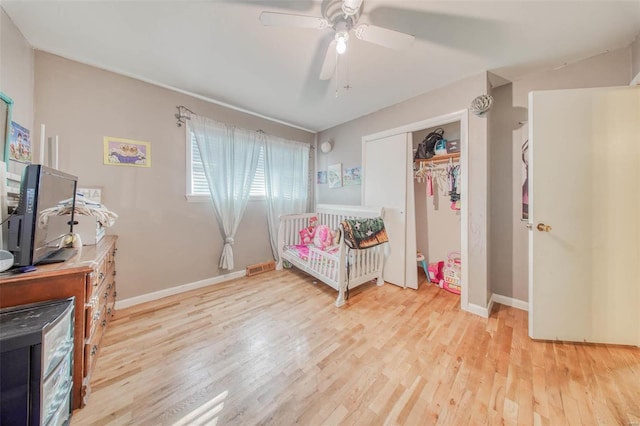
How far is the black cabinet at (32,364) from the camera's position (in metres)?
0.71

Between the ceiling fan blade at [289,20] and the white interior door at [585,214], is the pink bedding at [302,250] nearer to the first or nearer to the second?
the white interior door at [585,214]

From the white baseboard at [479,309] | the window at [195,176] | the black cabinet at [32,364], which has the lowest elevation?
the white baseboard at [479,309]

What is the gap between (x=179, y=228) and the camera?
241 cm

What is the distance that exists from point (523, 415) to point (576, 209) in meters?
1.43

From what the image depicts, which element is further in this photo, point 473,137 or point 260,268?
point 260,268

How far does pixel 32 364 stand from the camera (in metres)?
0.74

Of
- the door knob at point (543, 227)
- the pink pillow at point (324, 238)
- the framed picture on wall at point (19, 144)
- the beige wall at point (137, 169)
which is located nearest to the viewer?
the framed picture on wall at point (19, 144)

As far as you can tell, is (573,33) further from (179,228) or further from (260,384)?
(179,228)

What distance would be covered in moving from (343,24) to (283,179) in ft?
7.17

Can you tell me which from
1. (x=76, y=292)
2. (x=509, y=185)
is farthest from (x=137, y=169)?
(x=509, y=185)

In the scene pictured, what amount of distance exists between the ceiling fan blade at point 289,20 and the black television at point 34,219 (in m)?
1.30

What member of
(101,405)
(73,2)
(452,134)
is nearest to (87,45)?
(73,2)

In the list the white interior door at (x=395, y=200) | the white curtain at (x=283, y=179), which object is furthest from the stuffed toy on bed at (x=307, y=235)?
the white interior door at (x=395, y=200)

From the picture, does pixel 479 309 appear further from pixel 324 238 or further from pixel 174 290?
pixel 174 290
